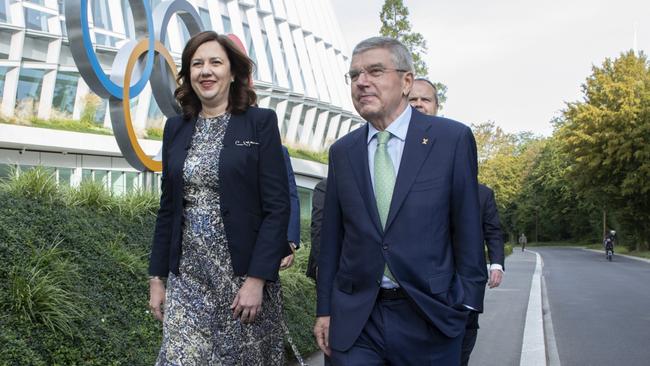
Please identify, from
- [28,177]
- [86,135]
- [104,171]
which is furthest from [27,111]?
[28,177]

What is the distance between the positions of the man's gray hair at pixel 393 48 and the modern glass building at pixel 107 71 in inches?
358

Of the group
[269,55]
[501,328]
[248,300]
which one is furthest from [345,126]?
[248,300]

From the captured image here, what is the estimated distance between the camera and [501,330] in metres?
11.3

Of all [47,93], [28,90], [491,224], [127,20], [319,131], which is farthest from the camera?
[319,131]

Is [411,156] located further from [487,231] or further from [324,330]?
[487,231]

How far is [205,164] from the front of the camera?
3641 millimetres

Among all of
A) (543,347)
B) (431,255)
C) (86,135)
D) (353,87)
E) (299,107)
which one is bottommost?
(543,347)

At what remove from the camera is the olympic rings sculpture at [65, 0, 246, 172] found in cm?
1109

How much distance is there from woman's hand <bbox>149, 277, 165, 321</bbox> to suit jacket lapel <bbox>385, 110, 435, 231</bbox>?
3.93ft

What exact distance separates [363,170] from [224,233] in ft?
2.25

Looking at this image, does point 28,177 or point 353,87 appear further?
point 28,177

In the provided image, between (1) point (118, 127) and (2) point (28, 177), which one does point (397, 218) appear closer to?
(2) point (28, 177)

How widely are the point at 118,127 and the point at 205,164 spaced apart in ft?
27.7

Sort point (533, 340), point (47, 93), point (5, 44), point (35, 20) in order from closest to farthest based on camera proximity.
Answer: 1. point (533, 340)
2. point (5, 44)
3. point (35, 20)
4. point (47, 93)
